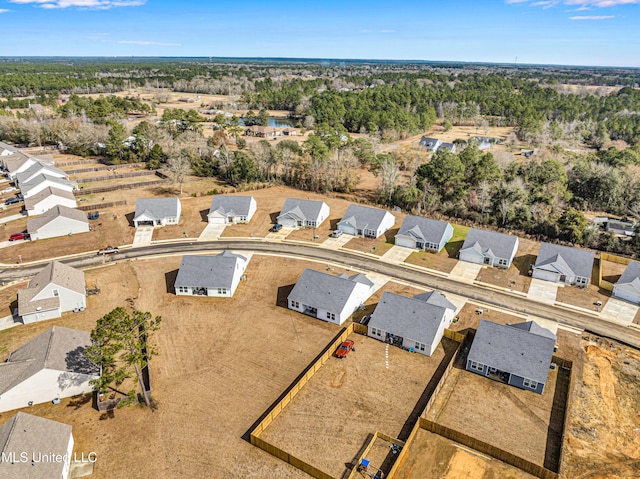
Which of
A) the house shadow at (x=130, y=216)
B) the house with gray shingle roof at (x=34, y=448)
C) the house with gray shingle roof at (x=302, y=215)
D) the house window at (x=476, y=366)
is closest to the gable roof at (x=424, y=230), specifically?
the house with gray shingle roof at (x=302, y=215)

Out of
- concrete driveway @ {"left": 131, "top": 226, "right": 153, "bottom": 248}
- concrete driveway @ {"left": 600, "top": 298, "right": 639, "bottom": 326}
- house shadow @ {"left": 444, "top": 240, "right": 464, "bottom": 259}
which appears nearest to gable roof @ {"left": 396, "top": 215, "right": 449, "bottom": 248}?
house shadow @ {"left": 444, "top": 240, "right": 464, "bottom": 259}

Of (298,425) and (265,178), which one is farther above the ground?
(265,178)

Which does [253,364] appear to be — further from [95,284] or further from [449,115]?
[449,115]

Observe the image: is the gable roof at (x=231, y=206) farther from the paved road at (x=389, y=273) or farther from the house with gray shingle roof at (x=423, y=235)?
the house with gray shingle roof at (x=423, y=235)

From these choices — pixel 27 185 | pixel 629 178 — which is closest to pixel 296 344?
pixel 27 185

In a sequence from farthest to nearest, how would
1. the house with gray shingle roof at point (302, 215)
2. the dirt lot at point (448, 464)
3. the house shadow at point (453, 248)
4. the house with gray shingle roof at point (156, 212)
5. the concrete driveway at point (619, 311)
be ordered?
the house with gray shingle roof at point (302, 215) < the house with gray shingle roof at point (156, 212) < the house shadow at point (453, 248) < the concrete driveway at point (619, 311) < the dirt lot at point (448, 464)

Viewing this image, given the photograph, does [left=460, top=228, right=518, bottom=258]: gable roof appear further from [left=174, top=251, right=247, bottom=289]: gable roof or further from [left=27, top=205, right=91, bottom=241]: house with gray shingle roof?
[left=27, top=205, right=91, bottom=241]: house with gray shingle roof
